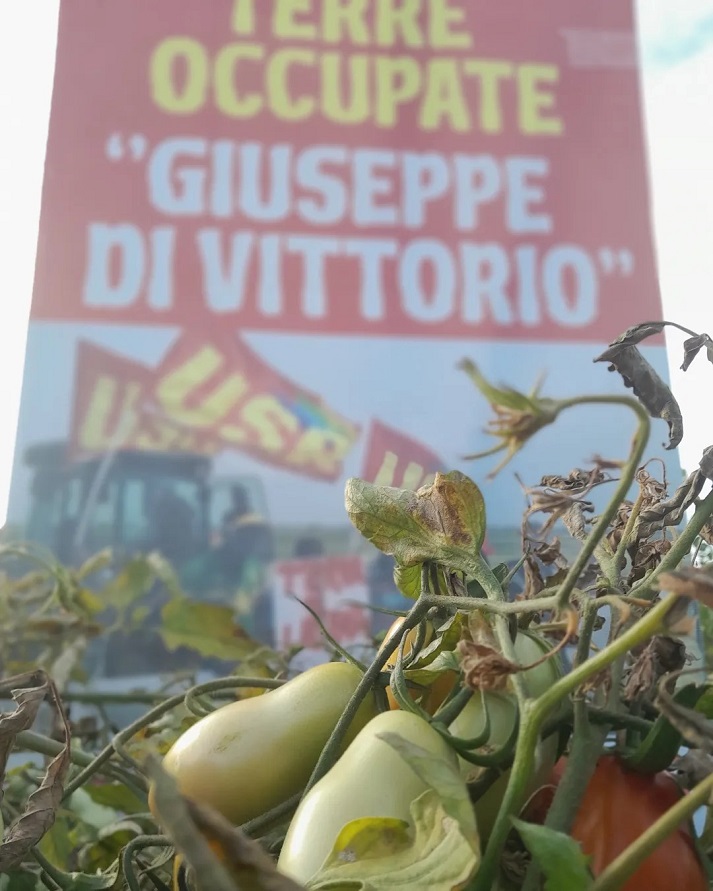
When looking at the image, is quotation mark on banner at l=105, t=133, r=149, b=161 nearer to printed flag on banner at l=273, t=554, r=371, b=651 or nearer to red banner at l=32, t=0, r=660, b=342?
red banner at l=32, t=0, r=660, b=342

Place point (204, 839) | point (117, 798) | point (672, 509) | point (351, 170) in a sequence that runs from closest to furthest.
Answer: point (204, 839) < point (672, 509) < point (117, 798) < point (351, 170)

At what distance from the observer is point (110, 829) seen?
0.91 ft

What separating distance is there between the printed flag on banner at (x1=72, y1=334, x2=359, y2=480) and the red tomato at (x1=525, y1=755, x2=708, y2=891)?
0.76 m

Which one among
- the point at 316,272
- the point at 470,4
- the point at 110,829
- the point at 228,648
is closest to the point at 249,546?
the point at 316,272

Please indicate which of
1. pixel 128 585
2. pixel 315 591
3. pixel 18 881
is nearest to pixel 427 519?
pixel 18 881

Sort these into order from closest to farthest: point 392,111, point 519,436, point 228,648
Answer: point 519,436
point 228,648
point 392,111

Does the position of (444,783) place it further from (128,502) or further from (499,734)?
(128,502)

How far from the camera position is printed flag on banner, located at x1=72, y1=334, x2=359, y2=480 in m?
0.92

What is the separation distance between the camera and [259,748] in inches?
8.2

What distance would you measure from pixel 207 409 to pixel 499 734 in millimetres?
792

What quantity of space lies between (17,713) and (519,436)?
0.14 metres

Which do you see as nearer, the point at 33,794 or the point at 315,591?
the point at 33,794

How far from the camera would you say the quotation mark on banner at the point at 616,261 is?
963mm

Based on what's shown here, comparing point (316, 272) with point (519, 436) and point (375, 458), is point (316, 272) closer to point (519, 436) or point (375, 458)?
point (375, 458)
